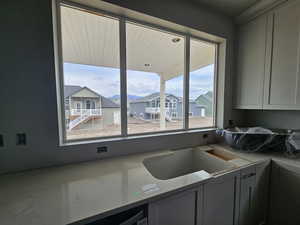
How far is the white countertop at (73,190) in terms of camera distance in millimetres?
636

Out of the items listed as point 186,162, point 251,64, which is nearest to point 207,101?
point 251,64

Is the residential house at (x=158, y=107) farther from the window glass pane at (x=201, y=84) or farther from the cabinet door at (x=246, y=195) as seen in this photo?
the cabinet door at (x=246, y=195)

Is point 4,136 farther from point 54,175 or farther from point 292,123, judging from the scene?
point 292,123

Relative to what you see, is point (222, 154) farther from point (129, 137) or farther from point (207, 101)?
point (129, 137)

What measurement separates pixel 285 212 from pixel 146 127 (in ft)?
5.22

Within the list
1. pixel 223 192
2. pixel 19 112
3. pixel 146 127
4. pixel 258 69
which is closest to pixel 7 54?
pixel 19 112

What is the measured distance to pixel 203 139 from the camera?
6.00 ft

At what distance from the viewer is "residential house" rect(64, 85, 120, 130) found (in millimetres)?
1312

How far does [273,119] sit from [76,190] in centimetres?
246

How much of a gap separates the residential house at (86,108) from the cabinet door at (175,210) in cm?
92

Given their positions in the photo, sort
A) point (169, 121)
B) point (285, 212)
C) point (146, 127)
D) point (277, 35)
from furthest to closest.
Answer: point (169, 121) < point (146, 127) < point (277, 35) < point (285, 212)

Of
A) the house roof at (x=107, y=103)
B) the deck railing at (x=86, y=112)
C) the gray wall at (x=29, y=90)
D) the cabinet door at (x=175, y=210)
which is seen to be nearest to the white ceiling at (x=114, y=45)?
the gray wall at (x=29, y=90)

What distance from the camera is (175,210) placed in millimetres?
861

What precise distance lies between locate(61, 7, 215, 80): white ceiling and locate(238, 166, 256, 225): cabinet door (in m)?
1.35
